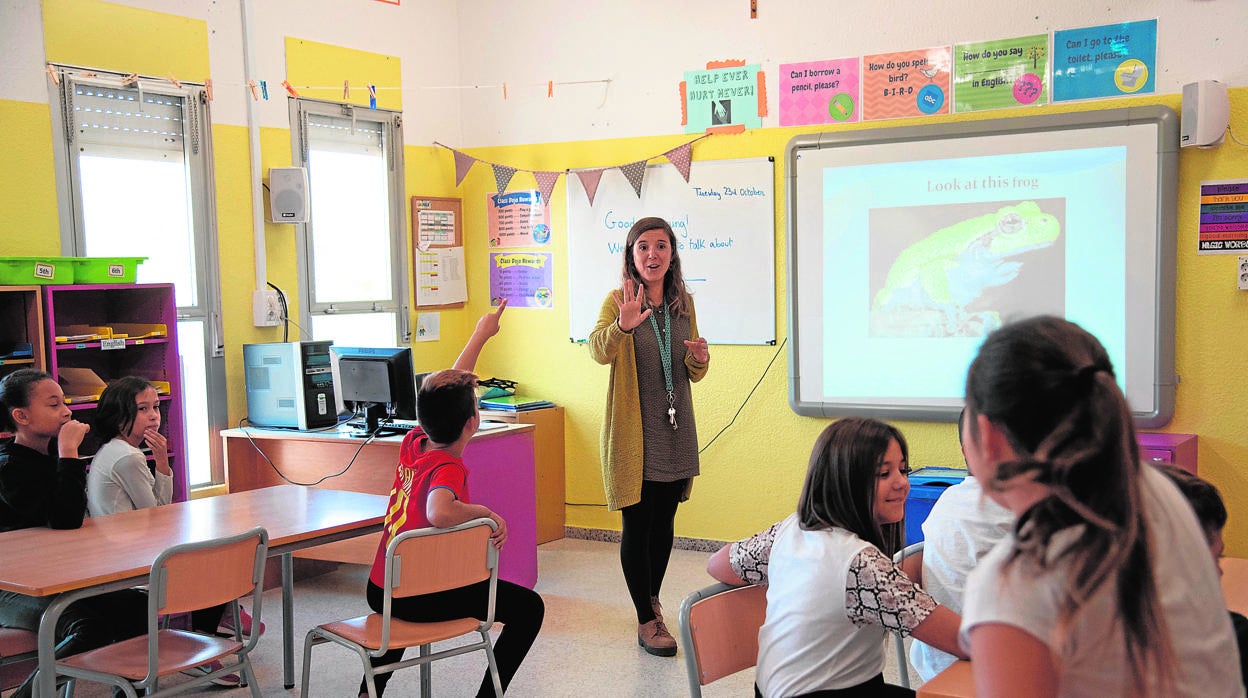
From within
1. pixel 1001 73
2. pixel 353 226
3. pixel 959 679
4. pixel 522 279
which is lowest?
pixel 959 679

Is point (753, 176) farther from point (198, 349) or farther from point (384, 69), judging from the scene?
point (198, 349)

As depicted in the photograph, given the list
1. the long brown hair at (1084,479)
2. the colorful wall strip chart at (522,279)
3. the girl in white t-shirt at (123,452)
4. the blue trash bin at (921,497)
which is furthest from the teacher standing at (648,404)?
the long brown hair at (1084,479)

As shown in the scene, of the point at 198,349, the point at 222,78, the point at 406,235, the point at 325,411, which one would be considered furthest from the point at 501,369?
the point at 222,78

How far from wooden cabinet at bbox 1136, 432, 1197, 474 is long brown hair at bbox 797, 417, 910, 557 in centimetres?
245

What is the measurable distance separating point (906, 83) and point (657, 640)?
8.71ft

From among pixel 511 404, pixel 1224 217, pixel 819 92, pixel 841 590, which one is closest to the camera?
pixel 841 590

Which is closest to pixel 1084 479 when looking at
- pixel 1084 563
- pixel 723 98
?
pixel 1084 563

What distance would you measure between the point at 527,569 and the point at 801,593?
110 inches

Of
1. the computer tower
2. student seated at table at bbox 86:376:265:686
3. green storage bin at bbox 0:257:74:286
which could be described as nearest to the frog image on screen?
the computer tower

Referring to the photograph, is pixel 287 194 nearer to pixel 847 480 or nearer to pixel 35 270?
pixel 35 270

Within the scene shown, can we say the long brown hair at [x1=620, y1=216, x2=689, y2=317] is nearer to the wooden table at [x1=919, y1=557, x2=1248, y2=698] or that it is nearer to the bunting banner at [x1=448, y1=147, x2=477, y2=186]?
the wooden table at [x1=919, y1=557, x2=1248, y2=698]

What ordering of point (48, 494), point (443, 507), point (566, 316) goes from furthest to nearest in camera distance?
point (566, 316), point (48, 494), point (443, 507)

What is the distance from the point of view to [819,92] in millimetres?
4754

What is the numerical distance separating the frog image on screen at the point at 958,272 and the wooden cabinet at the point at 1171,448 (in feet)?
2.49
